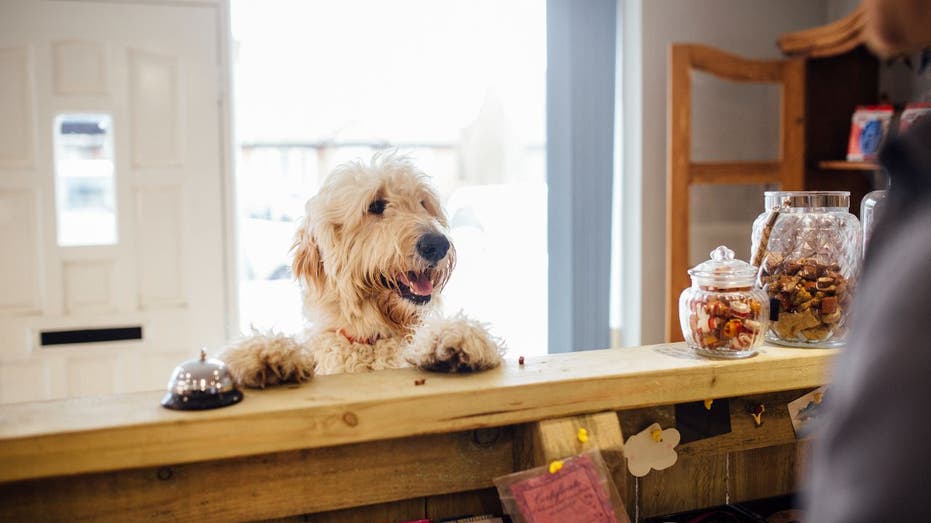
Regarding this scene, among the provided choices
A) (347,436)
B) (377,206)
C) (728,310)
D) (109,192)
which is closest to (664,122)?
(377,206)

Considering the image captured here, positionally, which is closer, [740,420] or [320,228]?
[740,420]

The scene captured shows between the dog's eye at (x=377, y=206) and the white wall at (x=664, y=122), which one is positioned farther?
the white wall at (x=664, y=122)

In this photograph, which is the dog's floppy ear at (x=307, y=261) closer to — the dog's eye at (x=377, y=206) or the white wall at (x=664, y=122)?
the dog's eye at (x=377, y=206)

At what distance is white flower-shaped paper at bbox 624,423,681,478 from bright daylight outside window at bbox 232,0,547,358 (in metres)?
2.63

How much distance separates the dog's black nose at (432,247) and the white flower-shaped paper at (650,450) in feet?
2.75

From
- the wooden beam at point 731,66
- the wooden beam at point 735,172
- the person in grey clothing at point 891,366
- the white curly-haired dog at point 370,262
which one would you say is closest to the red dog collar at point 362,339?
the white curly-haired dog at point 370,262

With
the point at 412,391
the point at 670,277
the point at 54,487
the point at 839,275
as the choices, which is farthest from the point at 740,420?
the point at 670,277

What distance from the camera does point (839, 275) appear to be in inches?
52.9

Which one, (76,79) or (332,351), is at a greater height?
(76,79)

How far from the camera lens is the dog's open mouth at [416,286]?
194 cm

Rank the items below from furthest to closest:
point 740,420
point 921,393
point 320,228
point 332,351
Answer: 1. point 320,228
2. point 332,351
3. point 740,420
4. point 921,393

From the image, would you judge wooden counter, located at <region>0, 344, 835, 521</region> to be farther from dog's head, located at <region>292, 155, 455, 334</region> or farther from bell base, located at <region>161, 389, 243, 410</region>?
dog's head, located at <region>292, 155, 455, 334</region>

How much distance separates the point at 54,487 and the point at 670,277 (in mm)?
2959

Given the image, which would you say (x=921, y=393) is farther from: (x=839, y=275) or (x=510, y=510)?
(x=839, y=275)
